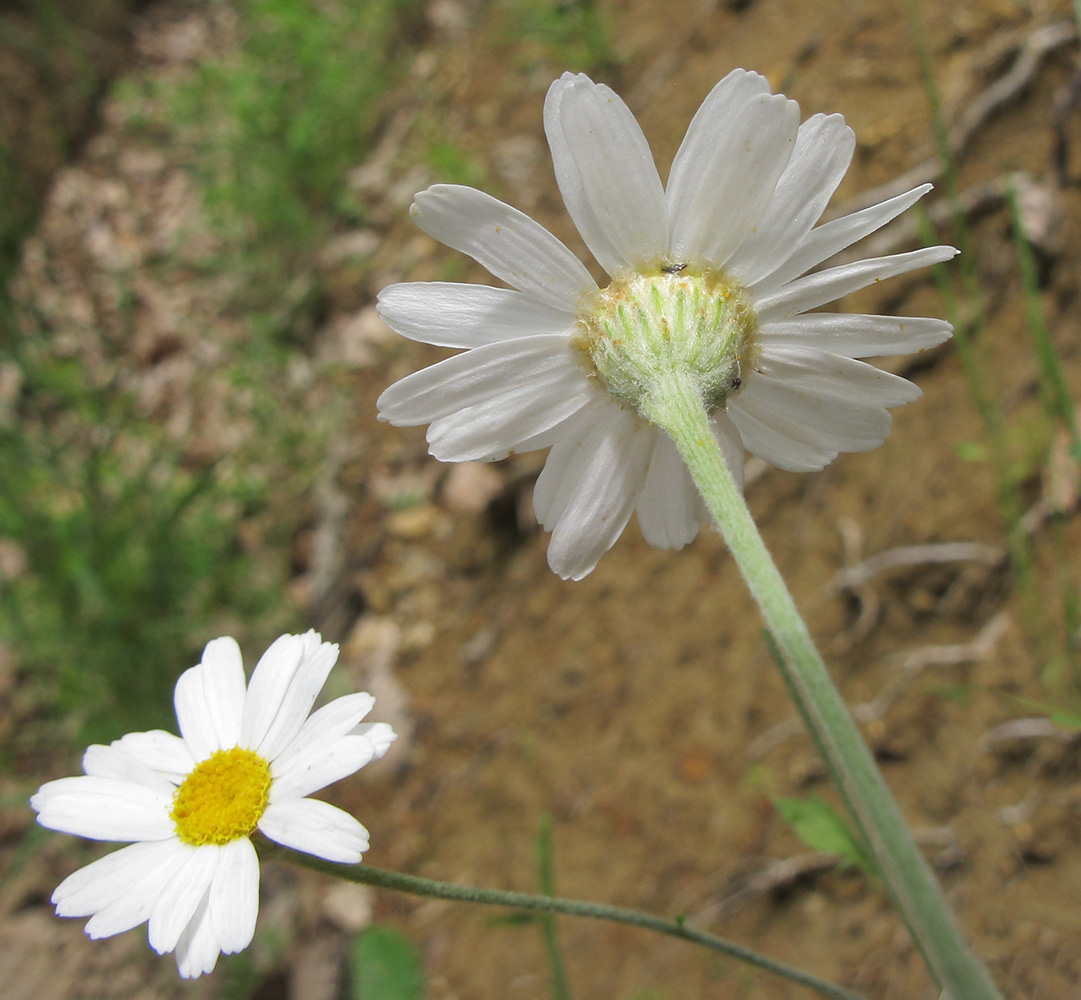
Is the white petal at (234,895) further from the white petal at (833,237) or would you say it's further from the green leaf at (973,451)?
the green leaf at (973,451)

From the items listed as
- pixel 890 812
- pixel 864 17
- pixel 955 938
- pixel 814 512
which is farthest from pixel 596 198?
pixel 864 17

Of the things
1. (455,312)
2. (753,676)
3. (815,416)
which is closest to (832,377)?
(815,416)

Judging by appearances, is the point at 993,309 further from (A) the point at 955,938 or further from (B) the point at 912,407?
(A) the point at 955,938

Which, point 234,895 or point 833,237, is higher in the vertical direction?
point 833,237

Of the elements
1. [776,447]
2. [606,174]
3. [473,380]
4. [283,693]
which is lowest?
[283,693]

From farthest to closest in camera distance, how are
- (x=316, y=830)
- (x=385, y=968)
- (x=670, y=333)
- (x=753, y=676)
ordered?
(x=753, y=676), (x=385, y=968), (x=670, y=333), (x=316, y=830)

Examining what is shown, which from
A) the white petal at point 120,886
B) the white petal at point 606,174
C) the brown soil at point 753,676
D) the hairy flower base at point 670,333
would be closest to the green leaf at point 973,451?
the brown soil at point 753,676

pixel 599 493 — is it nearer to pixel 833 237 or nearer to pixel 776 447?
pixel 776 447

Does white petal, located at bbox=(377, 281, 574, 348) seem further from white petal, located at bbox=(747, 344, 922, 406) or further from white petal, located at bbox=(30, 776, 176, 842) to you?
white petal, located at bbox=(30, 776, 176, 842)
